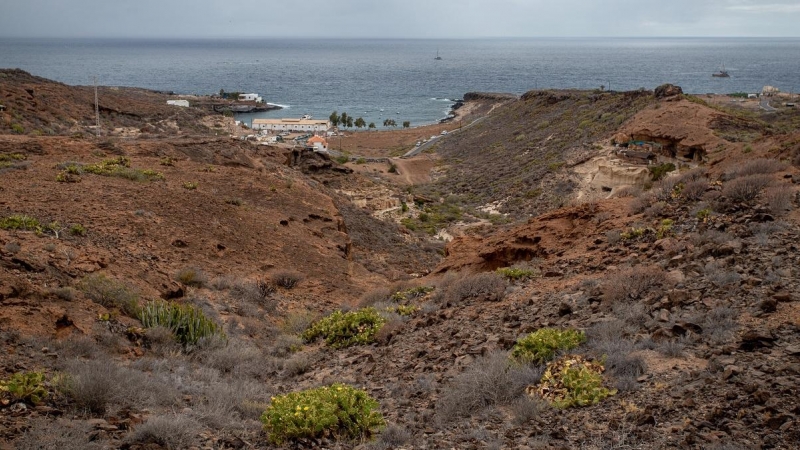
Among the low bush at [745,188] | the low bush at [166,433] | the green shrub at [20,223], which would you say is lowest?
the low bush at [166,433]

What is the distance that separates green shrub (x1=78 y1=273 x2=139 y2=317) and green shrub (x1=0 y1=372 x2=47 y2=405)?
11.1 ft

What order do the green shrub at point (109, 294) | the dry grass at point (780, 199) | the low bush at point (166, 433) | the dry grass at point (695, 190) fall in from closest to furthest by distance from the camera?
the low bush at point (166, 433)
the green shrub at point (109, 294)
the dry grass at point (780, 199)
the dry grass at point (695, 190)

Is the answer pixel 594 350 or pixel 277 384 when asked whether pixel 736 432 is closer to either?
pixel 594 350

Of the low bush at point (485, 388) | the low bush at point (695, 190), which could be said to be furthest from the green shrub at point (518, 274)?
the low bush at point (485, 388)

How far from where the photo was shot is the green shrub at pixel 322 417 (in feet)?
20.2

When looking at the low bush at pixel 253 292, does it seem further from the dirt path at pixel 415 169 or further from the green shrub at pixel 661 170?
the dirt path at pixel 415 169

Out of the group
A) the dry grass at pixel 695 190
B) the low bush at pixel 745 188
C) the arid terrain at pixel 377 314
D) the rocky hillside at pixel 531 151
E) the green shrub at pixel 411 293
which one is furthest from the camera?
the rocky hillside at pixel 531 151

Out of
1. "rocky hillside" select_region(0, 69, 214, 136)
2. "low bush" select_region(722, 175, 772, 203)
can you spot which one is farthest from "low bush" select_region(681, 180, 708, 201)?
"rocky hillside" select_region(0, 69, 214, 136)

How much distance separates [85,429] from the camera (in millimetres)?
5629

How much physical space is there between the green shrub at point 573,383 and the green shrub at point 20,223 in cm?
986

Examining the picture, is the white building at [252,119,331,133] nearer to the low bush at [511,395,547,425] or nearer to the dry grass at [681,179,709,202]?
the dry grass at [681,179,709,202]

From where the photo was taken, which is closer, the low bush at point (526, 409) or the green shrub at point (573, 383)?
the low bush at point (526, 409)

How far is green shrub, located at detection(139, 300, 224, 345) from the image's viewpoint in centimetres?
946

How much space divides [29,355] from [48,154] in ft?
51.1
